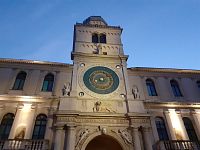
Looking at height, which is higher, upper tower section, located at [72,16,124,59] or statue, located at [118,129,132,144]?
upper tower section, located at [72,16,124,59]

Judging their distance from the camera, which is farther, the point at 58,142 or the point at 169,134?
the point at 169,134

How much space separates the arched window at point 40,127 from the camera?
14719mm

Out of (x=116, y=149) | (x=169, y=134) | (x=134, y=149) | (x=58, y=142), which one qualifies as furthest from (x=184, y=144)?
(x=58, y=142)

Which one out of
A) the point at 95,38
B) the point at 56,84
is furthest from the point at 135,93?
the point at 95,38

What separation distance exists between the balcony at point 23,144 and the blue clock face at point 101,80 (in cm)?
643

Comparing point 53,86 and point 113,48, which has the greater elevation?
point 113,48

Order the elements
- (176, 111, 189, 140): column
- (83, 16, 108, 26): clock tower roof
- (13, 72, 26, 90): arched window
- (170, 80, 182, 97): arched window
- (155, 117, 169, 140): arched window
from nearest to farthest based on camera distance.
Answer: (176, 111, 189, 140): column, (155, 117, 169, 140): arched window, (13, 72, 26, 90): arched window, (170, 80, 182, 97): arched window, (83, 16, 108, 26): clock tower roof

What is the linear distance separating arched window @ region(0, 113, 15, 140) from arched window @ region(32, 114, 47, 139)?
1.95m

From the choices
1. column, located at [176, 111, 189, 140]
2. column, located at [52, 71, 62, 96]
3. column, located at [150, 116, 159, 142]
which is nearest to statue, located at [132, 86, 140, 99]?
column, located at [150, 116, 159, 142]

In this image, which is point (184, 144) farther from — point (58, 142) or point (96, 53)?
point (96, 53)

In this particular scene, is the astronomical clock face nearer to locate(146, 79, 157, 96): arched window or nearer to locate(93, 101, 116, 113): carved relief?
locate(93, 101, 116, 113): carved relief

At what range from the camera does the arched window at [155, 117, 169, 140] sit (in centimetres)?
1577

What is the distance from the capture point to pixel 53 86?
17.8 metres

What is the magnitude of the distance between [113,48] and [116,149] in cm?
1110
